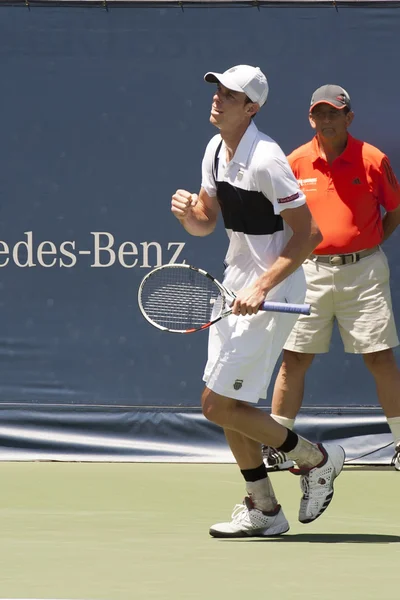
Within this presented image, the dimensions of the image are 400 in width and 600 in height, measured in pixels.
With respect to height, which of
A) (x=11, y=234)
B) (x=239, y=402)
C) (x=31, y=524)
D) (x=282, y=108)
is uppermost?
(x=282, y=108)

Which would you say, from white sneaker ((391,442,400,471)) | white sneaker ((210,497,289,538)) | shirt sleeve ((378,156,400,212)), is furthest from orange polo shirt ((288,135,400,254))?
white sneaker ((210,497,289,538))

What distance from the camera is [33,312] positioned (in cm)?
695

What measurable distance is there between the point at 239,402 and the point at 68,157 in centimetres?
253

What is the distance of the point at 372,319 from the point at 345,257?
1.01ft

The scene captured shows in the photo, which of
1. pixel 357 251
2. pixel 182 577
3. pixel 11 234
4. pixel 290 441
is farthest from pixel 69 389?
pixel 182 577

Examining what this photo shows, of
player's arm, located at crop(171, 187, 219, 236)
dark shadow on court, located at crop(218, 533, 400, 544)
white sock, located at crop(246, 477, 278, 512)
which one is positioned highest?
player's arm, located at crop(171, 187, 219, 236)

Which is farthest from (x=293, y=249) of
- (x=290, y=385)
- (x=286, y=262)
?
(x=290, y=385)

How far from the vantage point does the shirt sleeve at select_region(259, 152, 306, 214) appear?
458cm

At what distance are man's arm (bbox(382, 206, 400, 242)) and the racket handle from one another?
2.00 m

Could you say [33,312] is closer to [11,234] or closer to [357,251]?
[11,234]

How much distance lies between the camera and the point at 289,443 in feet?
15.8

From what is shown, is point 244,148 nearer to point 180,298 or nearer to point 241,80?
point 241,80

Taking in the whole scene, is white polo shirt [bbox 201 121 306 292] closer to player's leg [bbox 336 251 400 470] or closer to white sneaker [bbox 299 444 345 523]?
white sneaker [bbox 299 444 345 523]

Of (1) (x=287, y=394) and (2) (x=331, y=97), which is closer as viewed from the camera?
(2) (x=331, y=97)
